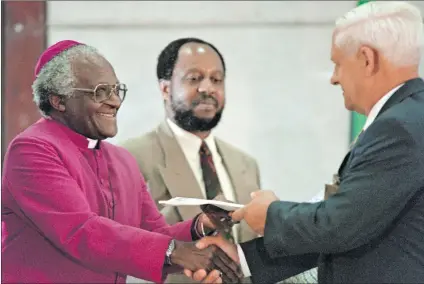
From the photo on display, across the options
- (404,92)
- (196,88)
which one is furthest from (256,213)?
(404,92)

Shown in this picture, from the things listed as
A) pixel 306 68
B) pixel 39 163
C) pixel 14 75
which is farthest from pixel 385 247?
pixel 14 75

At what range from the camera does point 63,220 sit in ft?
5.52

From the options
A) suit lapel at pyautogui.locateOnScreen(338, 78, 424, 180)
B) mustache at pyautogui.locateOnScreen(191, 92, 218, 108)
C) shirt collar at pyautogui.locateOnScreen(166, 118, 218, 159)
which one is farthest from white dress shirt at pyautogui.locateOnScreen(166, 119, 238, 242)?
suit lapel at pyautogui.locateOnScreen(338, 78, 424, 180)

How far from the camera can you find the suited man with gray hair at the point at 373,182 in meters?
1.65

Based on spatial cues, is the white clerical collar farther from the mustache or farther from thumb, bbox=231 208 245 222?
thumb, bbox=231 208 245 222

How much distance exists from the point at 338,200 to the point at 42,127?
0.78 m

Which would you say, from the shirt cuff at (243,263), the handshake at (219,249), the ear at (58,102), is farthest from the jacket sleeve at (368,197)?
the ear at (58,102)

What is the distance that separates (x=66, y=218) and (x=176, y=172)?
1.37 feet

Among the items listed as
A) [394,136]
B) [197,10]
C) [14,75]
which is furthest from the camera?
[197,10]

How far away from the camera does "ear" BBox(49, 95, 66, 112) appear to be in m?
1.70

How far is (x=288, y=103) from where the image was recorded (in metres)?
2.18

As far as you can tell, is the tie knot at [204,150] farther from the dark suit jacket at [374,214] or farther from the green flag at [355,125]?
the green flag at [355,125]

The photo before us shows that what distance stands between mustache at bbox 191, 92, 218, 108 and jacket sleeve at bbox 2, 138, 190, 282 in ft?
1.42

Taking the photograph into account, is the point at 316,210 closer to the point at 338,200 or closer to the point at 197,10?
the point at 338,200
